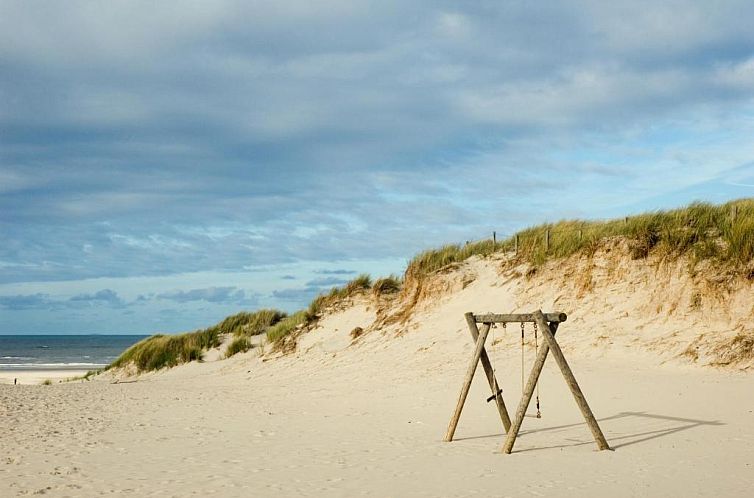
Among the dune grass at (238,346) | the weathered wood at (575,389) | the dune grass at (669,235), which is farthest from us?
the dune grass at (238,346)

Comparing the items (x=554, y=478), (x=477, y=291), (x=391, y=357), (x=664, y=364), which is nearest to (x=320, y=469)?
(x=554, y=478)

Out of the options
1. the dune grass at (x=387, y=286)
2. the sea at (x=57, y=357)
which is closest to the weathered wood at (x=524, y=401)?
the dune grass at (x=387, y=286)

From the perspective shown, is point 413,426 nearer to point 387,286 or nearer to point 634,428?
point 634,428

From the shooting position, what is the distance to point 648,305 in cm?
1802

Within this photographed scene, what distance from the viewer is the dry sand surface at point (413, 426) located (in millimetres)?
8109

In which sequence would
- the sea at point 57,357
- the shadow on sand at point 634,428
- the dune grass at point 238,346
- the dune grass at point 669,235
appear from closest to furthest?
the shadow on sand at point 634,428
the dune grass at point 669,235
the dune grass at point 238,346
the sea at point 57,357

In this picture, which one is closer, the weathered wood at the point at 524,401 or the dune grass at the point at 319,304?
the weathered wood at the point at 524,401

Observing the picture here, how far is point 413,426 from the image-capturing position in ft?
40.0

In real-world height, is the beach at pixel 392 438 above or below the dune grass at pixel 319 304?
below

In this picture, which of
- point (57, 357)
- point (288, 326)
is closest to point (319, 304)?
point (288, 326)

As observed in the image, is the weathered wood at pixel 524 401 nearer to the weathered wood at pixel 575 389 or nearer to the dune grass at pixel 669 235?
the weathered wood at pixel 575 389

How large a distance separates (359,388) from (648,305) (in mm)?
7730

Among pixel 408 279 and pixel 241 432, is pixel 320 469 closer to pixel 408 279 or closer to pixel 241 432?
pixel 241 432

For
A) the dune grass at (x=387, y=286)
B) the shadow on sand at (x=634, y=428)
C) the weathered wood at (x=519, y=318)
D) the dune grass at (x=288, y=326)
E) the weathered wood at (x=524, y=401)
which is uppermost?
the dune grass at (x=387, y=286)
